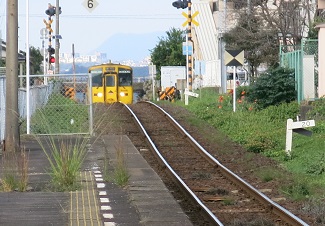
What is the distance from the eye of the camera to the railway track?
444 inches

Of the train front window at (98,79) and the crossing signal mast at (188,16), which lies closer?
the crossing signal mast at (188,16)

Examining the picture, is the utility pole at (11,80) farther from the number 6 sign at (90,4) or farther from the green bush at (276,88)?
the green bush at (276,88)

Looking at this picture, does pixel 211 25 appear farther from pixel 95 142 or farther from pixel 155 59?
pixel 95 142

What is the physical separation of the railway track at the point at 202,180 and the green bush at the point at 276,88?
3.48 m

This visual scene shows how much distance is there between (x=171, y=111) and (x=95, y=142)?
39.7ft

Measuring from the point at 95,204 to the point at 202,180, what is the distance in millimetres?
4659

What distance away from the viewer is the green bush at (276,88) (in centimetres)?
2819

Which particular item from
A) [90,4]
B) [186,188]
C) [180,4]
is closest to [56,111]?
[90,4]

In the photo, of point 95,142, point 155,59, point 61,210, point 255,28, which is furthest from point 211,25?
point 61,210

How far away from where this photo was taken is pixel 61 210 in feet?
34.4

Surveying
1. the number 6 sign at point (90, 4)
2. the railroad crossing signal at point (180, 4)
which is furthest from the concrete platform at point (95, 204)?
the railroad crossing signal at point (180, 4)

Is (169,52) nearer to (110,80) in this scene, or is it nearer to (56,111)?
(110,80)

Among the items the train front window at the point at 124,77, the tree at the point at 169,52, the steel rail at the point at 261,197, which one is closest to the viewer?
the steel rail at the point at 261,197

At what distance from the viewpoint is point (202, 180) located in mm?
15375
